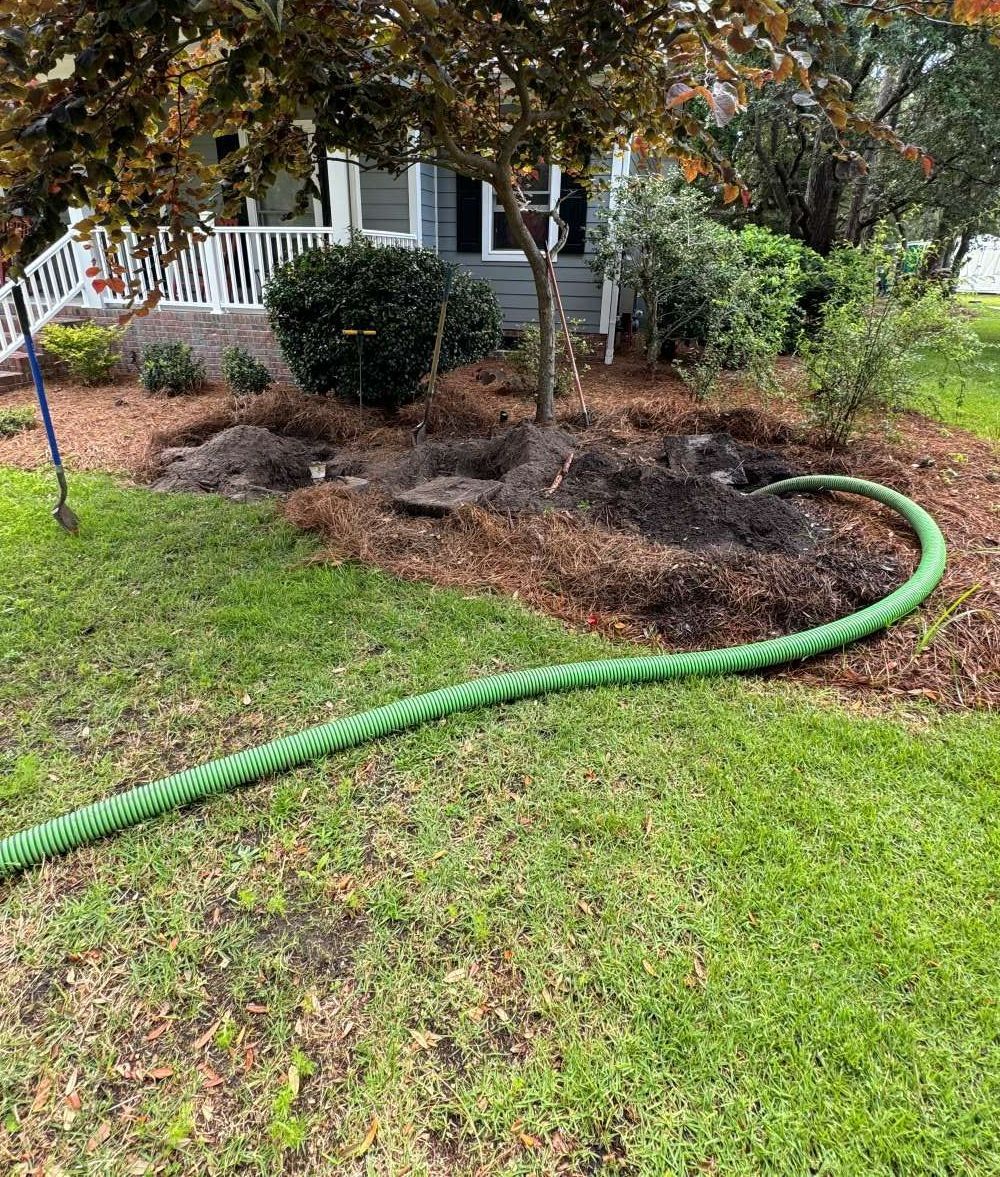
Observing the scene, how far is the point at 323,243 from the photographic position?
8359 millimetres

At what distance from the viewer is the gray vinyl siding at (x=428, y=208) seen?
9617 mm

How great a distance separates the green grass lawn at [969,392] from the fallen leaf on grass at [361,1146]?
19.4ft

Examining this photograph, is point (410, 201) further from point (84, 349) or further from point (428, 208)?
point (84, 349)

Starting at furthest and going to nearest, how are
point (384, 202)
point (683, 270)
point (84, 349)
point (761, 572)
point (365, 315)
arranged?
point (384, 202)
point (84, 349)
point (683, 270)
point (365, 315)
point (761, 572)

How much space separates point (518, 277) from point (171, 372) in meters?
5.19

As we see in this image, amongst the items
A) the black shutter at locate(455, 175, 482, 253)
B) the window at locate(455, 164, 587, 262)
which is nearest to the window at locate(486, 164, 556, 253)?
the window at locate(455, 164, 587, 262)

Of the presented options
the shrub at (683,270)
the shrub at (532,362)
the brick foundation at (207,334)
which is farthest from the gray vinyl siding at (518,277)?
the brick foundation at (207,334)

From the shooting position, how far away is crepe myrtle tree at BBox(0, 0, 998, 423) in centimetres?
231

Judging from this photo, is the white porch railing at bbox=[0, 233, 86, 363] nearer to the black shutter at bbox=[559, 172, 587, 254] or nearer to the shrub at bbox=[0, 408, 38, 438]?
the shrub at bbox=[0, 408, 38, 438]

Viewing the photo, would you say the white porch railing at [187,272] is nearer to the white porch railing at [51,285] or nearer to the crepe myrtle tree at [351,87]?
the white porch railing at [51,285]

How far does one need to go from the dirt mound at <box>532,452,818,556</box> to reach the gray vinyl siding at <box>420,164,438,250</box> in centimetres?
668

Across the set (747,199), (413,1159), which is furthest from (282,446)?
(413,1159)

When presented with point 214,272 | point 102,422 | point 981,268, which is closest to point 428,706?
point 102,422

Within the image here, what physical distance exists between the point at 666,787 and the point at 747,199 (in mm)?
3633
